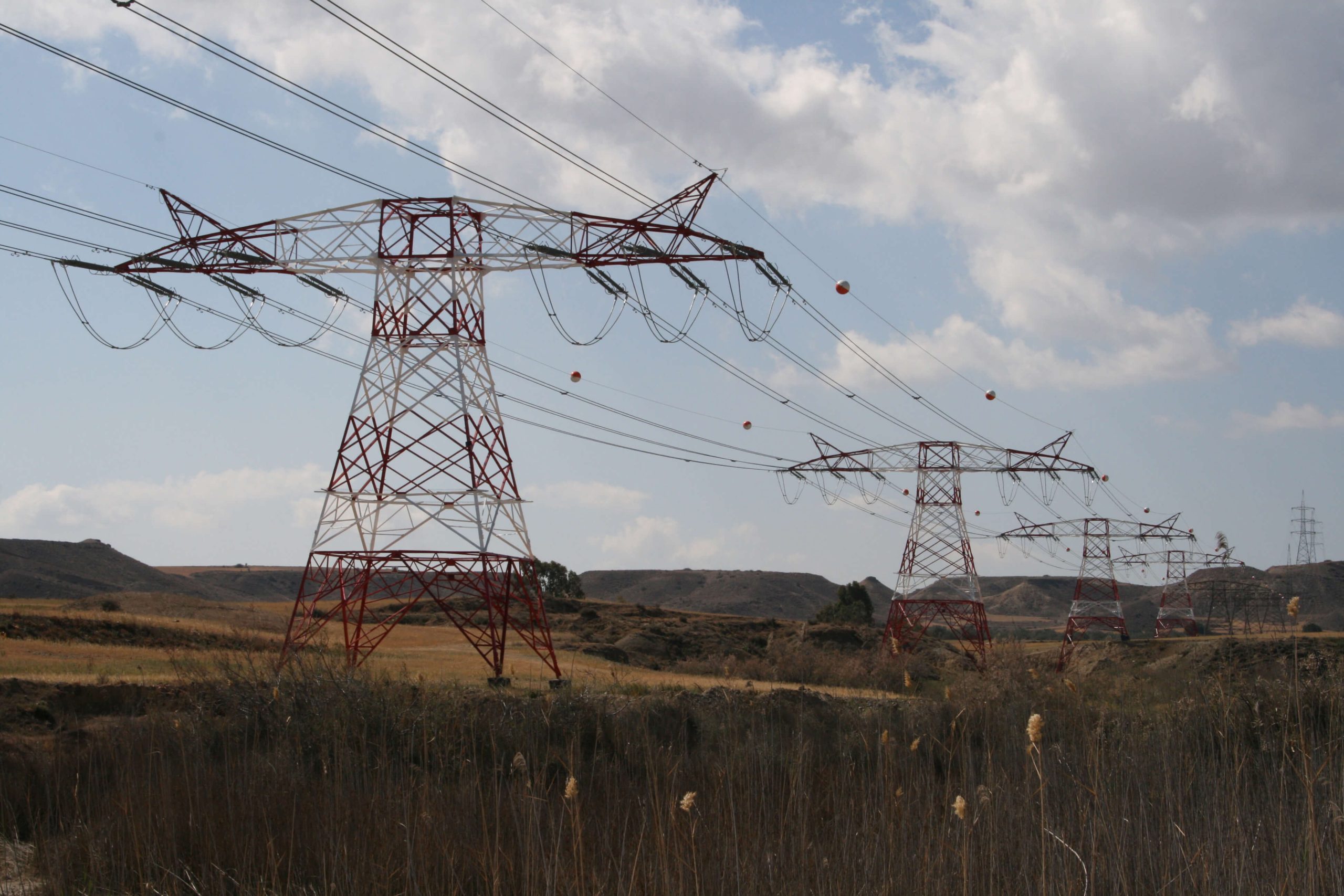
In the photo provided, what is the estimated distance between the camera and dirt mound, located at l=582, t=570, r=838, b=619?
151000 mm

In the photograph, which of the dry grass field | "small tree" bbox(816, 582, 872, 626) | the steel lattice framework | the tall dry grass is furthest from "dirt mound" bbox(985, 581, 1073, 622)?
the tall dry grass

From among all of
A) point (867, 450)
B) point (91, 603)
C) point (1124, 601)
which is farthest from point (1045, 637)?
point (91, 603)

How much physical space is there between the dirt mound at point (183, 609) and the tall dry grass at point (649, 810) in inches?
1113

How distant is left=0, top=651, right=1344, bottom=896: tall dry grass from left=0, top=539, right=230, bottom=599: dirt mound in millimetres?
80767

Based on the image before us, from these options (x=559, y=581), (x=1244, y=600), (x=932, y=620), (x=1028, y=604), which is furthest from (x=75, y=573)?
(x=1028, y=604)

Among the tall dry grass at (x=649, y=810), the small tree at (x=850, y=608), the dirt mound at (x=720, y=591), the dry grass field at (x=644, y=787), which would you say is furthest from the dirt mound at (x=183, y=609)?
the dirt mound at (x=720, y=591)

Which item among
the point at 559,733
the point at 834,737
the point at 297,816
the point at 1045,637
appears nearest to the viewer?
the point at 297,816

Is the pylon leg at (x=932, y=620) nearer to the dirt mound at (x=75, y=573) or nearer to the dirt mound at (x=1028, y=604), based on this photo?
the dirt mound at (x=75, y=573)

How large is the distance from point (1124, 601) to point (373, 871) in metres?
168

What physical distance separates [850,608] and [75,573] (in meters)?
71.9

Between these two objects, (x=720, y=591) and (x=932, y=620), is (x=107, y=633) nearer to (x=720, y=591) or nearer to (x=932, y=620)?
(x=932, y=620)

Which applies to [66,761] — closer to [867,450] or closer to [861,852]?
[861,852]

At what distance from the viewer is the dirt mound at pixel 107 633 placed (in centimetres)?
3288

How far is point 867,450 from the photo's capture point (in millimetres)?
52312
